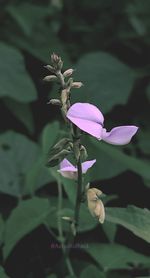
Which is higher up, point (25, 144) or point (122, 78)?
point (122, 78)

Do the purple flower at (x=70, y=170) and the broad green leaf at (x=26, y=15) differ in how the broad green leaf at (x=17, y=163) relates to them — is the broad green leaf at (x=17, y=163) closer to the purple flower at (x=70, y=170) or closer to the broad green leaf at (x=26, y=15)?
the purple flower at (x=70, y=170)

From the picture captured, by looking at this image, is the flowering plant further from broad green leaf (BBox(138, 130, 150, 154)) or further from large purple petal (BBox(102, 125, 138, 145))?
broad green leaf (BBox(138, 130, 150, 154))

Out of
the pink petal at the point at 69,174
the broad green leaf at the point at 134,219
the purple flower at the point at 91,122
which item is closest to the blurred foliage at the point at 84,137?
the broad green leaf at the point at 134,219

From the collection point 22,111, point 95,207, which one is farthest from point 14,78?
point 95,207

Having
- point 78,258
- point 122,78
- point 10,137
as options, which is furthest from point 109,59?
point 78,258

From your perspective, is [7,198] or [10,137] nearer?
[7,198]

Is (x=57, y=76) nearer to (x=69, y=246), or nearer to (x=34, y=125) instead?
(x=69, y=246)

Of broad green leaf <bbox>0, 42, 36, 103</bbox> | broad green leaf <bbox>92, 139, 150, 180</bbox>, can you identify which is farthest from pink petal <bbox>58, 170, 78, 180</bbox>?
broad green leaf <bbox>0, 42, 36, 103</bbox>
